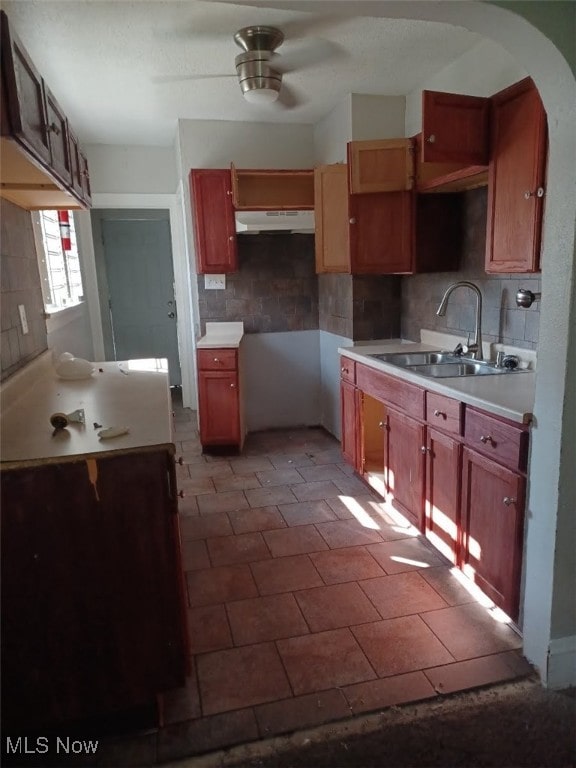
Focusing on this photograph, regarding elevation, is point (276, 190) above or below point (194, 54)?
below

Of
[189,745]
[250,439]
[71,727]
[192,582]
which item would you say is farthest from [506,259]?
[250,439]

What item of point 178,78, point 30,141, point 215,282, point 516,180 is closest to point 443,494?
point 516,180

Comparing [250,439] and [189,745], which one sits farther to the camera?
[250,439]

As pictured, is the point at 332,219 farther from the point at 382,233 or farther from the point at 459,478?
the point at 459,478

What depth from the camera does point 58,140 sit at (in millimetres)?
1967

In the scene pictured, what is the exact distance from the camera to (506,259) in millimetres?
2246

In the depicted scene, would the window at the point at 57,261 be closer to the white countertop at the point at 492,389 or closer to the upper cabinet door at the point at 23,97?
the upper cabinet door at the point at 23,97

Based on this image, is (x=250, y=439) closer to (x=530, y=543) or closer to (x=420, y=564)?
(x=420, y=564)

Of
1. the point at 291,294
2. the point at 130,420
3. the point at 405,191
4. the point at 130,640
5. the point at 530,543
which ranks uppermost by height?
the point at 405,191

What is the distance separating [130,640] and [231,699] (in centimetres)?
43

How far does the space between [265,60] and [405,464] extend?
2.23m

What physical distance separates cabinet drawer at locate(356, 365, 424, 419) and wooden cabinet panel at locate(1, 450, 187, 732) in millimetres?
1396

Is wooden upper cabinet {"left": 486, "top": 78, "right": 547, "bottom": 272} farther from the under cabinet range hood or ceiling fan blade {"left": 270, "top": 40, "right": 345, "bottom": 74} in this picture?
the under cabinet range hood

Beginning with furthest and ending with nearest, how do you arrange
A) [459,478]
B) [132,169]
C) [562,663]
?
[132,169] → [459,478] → [562,663]
